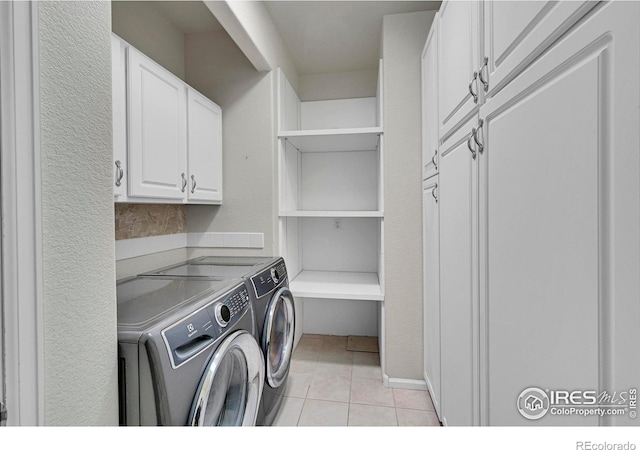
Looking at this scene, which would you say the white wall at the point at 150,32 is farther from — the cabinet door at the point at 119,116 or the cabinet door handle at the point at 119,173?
the cabinet door handle at the point at 119,173

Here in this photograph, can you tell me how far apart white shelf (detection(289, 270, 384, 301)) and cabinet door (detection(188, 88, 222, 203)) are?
92 cm

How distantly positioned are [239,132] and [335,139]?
0.75 metres

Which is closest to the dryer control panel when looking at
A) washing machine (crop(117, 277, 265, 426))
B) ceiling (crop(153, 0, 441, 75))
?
washing machine (crop(117, 277, 265, 426))

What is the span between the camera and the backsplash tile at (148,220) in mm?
1703

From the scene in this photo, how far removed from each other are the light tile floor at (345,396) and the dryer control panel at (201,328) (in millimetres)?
945

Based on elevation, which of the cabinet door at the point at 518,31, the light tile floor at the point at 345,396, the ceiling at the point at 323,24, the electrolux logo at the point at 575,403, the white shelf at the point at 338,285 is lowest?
the light tile floor at the point at 345,396

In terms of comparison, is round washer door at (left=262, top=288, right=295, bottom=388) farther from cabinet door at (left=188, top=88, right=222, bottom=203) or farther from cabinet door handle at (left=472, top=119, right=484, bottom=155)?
cabinet door handle at (left=472, top=119, right=484, bottom=155)

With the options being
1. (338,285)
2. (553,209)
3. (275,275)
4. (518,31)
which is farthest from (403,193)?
(553,209)

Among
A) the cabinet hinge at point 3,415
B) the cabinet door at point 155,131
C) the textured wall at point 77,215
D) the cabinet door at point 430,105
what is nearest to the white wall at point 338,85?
the cabinet door at point 430,105

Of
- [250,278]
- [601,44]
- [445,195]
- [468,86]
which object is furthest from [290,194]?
[601,44]

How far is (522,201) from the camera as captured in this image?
0.73 meters

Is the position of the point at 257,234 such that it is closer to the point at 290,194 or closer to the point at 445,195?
the point at 290,194

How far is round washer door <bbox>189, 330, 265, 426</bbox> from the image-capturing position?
36.1 inches

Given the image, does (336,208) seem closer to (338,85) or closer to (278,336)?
(338,85)
